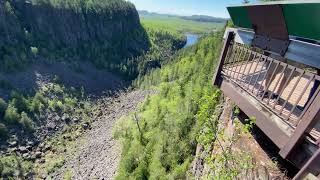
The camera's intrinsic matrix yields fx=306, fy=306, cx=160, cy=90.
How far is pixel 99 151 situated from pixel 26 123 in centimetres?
1668

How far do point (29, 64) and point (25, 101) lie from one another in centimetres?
1880

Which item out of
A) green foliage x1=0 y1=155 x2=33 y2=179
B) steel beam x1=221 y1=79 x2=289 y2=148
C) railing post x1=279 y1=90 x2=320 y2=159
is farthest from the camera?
green foliage x1=0 y1=155 x2=33 y2=179

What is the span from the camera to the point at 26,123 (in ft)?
198

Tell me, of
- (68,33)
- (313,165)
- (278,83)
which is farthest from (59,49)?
(313,165)

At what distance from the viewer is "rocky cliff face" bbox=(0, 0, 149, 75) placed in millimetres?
84062

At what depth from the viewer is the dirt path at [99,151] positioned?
48.7 meters

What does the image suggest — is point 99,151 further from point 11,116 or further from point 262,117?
point 262,117

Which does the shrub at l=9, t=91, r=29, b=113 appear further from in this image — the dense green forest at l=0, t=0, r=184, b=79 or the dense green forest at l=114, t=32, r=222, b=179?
the dense green forest at l=114, t=32, r=222, b=179

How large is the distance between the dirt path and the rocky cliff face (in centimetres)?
2839

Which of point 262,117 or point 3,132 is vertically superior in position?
point 262,117

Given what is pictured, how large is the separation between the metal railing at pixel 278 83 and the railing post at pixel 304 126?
0.17m

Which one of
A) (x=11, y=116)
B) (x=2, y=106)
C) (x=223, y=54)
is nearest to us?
(x=223, y=54)

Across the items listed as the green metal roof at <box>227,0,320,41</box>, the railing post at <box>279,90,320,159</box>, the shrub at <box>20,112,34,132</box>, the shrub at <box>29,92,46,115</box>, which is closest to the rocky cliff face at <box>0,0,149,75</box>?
the shrub at <box>29,92,46,115</box>

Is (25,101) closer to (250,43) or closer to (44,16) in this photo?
(44,16)
